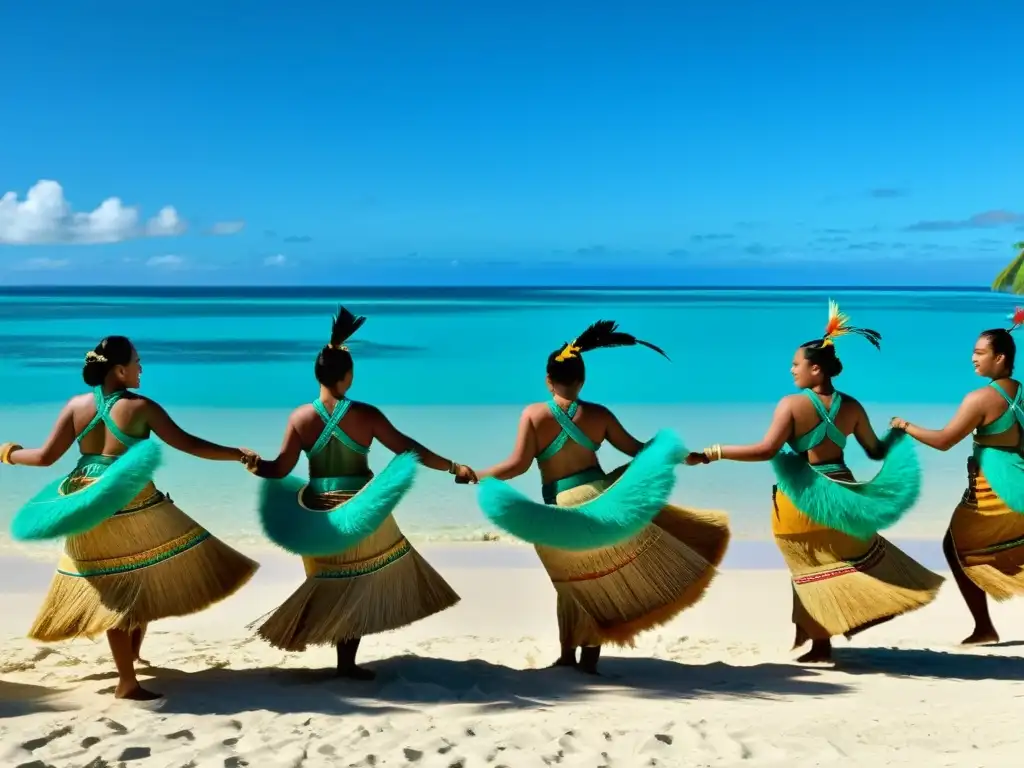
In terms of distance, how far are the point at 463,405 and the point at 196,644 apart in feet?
42.9

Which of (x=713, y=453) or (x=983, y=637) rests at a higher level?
(x=713, y=453)

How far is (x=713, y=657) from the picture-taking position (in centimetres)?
504

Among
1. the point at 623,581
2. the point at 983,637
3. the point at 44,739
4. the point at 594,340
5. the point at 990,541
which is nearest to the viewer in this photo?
the point at 44,739

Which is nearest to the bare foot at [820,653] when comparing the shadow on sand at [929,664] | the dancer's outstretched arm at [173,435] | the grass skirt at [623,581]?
the shadow on sand at [929,664]

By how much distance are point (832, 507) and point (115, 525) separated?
9.69 feet

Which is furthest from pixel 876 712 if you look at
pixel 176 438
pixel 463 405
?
pixel 463 405

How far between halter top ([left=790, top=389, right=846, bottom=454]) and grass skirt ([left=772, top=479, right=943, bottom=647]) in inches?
10.5

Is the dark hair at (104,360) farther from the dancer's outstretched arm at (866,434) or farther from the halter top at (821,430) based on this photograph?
the dancer's outstretched arm at (866,434)

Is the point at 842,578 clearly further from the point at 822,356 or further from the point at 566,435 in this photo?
the point at 566,435

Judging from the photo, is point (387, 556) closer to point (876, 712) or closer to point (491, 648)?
point (491, 648)

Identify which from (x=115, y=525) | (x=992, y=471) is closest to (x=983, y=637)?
(x=992, y=471)

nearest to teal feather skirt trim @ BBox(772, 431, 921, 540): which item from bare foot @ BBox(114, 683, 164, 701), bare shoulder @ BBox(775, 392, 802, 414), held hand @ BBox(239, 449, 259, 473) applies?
bare shoulder @ BBox(775, 392, 802, 414)

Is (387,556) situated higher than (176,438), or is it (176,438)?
(176,438)

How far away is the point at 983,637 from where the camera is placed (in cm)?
514
